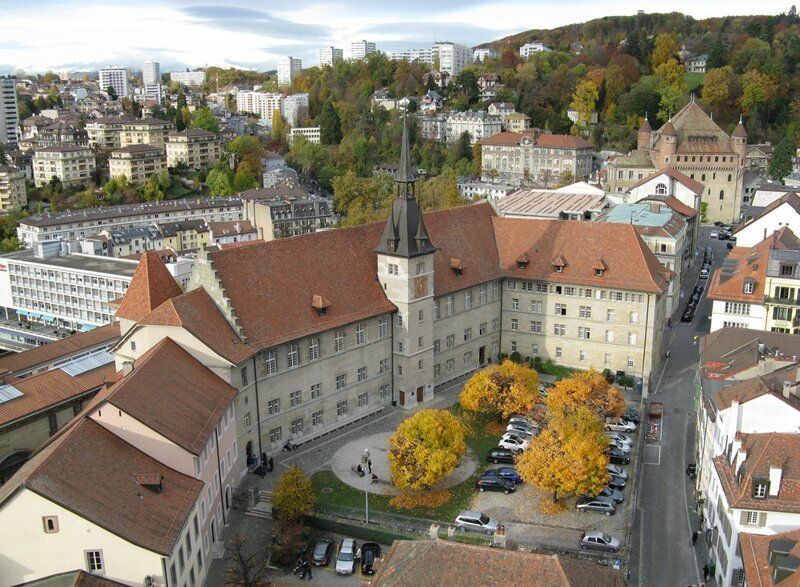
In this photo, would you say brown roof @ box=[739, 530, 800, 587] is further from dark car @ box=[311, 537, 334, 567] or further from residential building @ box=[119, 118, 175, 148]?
residential building @ box=[119, 118, 175, 148]

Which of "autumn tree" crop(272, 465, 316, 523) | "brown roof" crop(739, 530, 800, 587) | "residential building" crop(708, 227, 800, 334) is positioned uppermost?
"residential building" crop(708, 227, 800, 334)

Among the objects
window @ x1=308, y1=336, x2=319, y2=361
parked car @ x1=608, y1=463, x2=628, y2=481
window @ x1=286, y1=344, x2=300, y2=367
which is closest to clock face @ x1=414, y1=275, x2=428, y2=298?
window @ x1=308, y1=336, x2=319, y2=361

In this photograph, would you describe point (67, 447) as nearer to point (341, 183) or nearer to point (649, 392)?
point (649, 392)

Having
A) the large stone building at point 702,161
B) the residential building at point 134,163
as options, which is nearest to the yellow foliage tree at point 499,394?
the large stone building at point 702,161

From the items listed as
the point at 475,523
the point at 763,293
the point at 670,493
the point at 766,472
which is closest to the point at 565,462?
the point at 475,523

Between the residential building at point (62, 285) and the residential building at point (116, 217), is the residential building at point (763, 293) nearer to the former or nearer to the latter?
the residential building at point (62, 285)

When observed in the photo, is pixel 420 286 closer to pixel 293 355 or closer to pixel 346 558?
pixel 293 355
